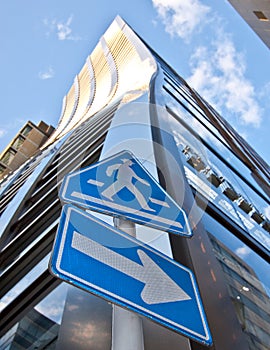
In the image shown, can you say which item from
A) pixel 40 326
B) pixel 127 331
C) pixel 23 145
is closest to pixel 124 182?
pixel 127 331

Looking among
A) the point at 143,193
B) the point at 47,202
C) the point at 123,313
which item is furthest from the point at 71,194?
the point at 47,202

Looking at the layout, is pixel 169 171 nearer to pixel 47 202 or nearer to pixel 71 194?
pixel 71 194

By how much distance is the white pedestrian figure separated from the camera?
5.07 feet

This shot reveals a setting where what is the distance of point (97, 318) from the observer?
1.98m

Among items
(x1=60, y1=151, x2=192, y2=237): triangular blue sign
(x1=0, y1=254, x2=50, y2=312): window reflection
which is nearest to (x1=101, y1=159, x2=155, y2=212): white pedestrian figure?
(x1=60, y1=151, x2=192, y2=237): triangular blue sign

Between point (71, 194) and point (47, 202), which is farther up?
point (71, 194)

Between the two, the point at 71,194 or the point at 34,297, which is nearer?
the point at 71,194

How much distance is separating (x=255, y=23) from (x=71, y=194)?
38.0 ft

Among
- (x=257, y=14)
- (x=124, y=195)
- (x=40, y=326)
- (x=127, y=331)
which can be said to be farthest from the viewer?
(x=257, y=14)

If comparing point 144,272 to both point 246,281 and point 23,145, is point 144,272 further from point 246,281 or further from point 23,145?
point 23,145

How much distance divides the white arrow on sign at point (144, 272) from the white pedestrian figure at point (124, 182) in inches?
14.4

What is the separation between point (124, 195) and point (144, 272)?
458 mm

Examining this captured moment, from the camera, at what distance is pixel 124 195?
156 centimetres

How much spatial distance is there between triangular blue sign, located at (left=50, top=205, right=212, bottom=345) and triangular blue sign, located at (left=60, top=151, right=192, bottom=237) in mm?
174
